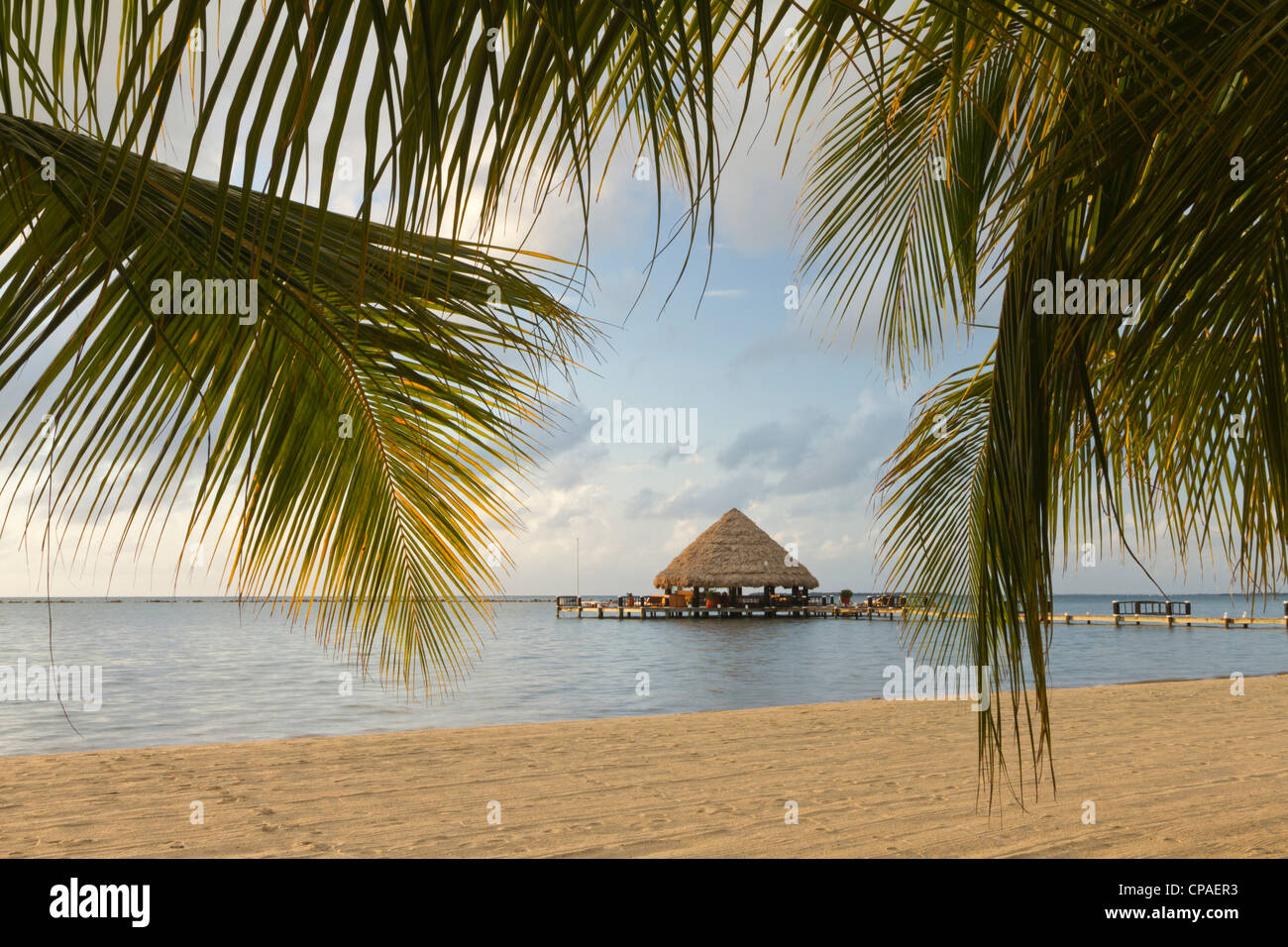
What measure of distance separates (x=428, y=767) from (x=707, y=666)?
1682cm

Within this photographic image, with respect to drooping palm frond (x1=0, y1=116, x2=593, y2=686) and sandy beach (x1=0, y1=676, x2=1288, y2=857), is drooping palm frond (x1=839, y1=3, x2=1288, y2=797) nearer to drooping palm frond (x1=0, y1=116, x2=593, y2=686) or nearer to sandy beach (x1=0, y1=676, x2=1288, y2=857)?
Answer: drooping palm frond (x1=0, y1=116, x2=593, y2=686)

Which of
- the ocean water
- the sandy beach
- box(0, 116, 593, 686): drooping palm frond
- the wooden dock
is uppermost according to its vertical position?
box(0, 116, 593, 686): drooping palm frond

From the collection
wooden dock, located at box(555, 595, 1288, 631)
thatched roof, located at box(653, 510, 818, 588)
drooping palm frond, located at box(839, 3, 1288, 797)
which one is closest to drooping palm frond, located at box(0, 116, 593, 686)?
drooping palm frond, located at box(839, 3, 1288, 797)

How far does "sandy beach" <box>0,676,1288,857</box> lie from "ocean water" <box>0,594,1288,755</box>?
4.54 ft

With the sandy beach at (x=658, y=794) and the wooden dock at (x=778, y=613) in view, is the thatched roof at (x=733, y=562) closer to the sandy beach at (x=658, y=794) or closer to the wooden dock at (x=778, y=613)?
the wooden dock at (x=778, y=613)

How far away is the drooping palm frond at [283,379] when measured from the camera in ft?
4.61

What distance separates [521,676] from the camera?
65.9 ft

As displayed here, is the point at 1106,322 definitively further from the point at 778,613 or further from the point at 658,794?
the point at 778,613

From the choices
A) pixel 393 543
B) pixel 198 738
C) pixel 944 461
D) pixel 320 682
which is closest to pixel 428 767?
pixel 393 543

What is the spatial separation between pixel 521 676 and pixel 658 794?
15.2 metres

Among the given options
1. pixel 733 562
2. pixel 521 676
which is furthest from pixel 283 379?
pixel 733 562

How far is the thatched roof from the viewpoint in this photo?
43.2 meters

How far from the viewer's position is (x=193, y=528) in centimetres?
218

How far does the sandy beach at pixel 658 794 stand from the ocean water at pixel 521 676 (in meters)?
1.38
